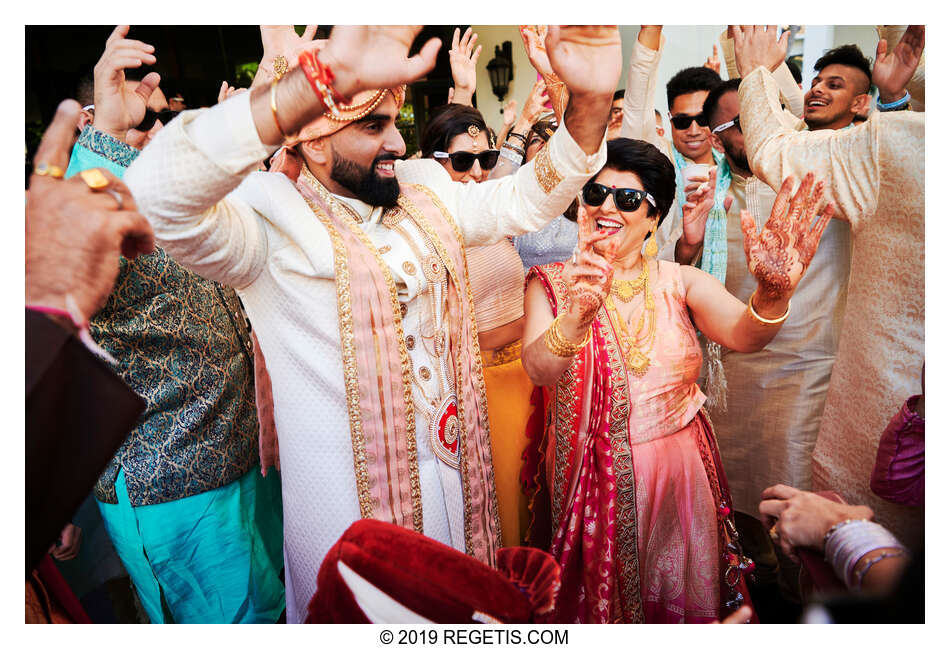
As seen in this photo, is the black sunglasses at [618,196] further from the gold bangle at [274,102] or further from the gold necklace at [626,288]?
the gold bangle at [274,102]

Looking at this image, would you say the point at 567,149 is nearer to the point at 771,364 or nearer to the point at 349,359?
the point at 349,359

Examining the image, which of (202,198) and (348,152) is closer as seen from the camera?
(202,198)

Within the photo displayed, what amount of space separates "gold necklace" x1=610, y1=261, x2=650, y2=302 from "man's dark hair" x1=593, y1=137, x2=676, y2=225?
202mm

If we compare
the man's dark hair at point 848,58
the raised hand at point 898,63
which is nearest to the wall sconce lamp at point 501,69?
the man's dark hair at point 848,58

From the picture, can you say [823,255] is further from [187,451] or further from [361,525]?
[187,451]

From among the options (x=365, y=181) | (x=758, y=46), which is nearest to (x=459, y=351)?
(x=365, y=181)

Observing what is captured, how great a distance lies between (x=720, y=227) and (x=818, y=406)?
0.74 metres

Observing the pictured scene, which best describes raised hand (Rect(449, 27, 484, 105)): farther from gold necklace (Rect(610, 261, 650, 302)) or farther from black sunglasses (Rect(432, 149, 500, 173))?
gold necklace (Rect(610, 261, 650, 302))

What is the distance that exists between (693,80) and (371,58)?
1.75 meters

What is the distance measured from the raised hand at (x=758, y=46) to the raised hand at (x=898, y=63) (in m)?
0.25

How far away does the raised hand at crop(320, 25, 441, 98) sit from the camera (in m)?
1.15

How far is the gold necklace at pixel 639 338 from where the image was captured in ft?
5.82
